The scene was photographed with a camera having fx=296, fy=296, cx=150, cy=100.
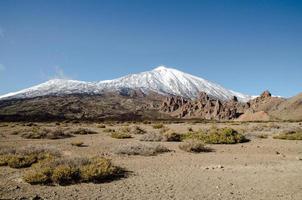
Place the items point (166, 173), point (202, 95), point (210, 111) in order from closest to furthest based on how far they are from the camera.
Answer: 1. point (166, 173)
2. point (210, 111)
3. point (202, 95)

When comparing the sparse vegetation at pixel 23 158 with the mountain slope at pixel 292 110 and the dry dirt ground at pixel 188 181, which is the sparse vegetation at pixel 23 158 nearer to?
the dry dirt ground at pixel 188 181

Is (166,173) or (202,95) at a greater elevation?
(202,95)

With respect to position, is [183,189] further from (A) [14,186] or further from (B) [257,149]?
(B) [257,149]

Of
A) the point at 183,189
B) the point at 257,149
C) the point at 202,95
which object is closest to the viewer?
the point at 183,189

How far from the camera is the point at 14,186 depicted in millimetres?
7809

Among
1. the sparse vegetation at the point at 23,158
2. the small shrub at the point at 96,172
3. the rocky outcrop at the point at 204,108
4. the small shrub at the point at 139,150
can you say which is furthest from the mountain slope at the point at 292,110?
the small shrub at the point at 96,172

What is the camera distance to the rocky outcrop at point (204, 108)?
12078 centimetres

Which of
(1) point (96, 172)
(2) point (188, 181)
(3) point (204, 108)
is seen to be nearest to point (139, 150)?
(1) point (96, 172)

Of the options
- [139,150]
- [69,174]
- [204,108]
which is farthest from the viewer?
[204,108]

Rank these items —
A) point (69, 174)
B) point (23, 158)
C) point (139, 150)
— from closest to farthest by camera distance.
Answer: point (69, 174) → point (23, 158) → point (139, 150)

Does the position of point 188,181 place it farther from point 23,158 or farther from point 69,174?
point 23,158

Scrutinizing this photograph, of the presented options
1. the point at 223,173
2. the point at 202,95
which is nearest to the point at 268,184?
the point at 223,173

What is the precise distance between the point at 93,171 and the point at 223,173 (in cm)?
414

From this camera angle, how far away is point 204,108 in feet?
452
